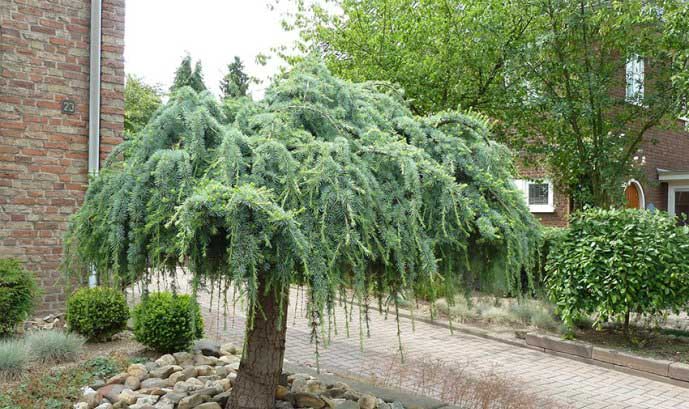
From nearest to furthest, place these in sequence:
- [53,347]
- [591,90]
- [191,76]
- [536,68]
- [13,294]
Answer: [191,76], [53,347], [13,294], [591,90], [536,68]

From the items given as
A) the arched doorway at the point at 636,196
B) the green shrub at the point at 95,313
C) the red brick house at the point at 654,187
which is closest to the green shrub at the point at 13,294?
the green shrub at the point at 95,313

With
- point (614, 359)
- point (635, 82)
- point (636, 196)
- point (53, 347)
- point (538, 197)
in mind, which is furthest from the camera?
point (636, 196)

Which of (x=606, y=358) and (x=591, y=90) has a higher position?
(x=591, y=90)

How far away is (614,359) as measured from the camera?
611cm

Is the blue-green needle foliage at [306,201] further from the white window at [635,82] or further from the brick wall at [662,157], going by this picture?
the brick wall at [662,157]

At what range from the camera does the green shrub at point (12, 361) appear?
445 cm

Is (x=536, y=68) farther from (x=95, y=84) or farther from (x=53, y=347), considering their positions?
(x=53, y=347)

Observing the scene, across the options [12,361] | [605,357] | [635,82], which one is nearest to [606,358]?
[605,357]

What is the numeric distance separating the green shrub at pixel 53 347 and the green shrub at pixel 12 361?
0.51 ft

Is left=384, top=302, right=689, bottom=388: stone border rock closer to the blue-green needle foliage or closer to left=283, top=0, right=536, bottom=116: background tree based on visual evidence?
the blue-green needle foliage

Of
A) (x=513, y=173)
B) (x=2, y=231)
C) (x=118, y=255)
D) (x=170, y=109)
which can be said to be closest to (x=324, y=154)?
(x=170, y=109)

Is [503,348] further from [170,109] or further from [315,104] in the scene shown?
[170,109]

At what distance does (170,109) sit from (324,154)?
0.88m

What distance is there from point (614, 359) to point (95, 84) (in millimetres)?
6428
